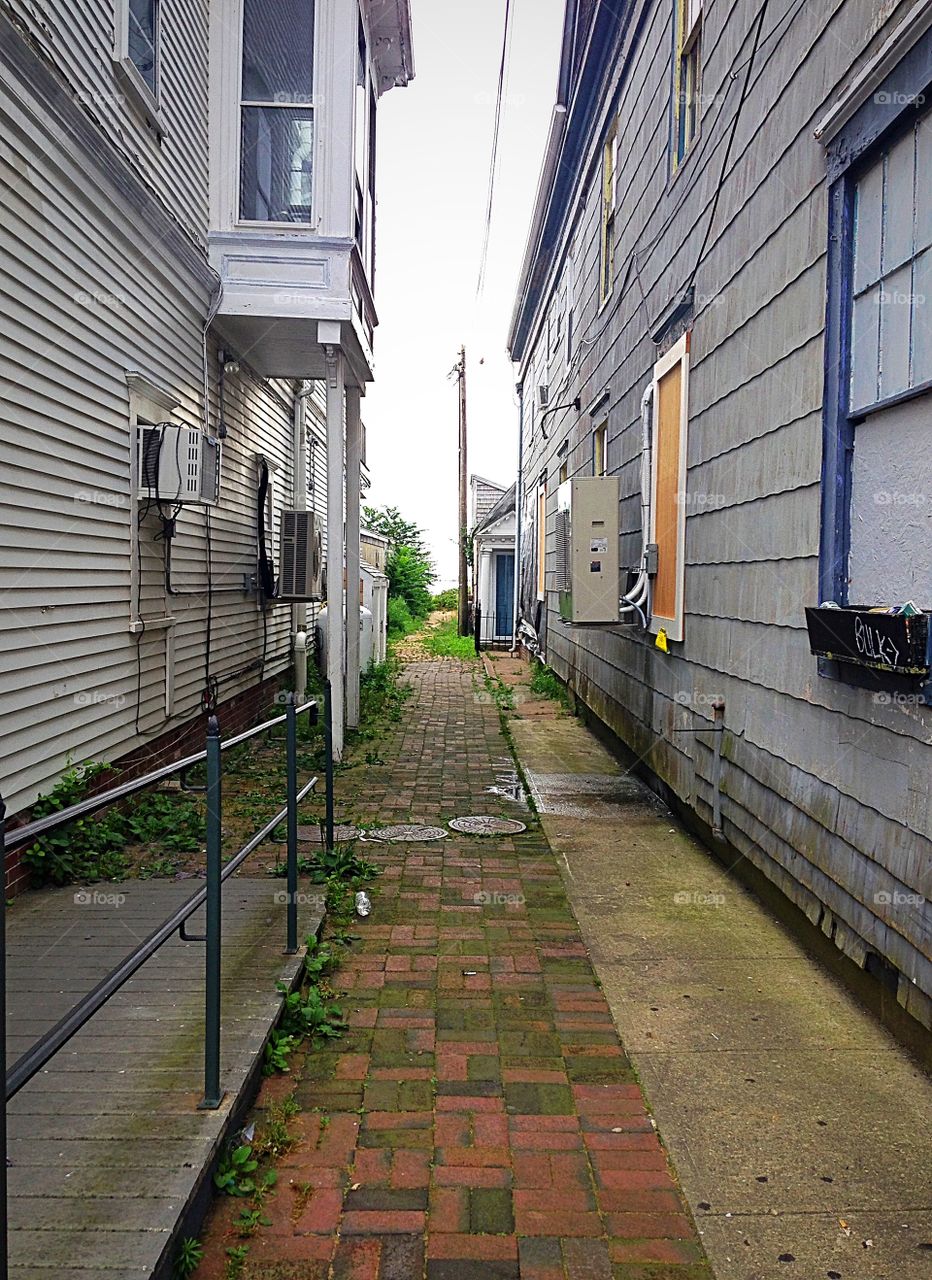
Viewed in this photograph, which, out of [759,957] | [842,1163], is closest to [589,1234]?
[842,1163]

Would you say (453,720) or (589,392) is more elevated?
(589,392)

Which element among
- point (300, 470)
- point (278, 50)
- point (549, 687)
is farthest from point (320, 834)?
point (549, 687)

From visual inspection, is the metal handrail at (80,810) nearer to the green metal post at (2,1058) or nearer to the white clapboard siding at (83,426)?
the green metal post at (2,1058)

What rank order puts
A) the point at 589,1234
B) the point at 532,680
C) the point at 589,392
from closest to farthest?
1. the point at 589,1234
2. the point at 589,392
3. the point at 532,680

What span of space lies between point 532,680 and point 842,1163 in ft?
41.0

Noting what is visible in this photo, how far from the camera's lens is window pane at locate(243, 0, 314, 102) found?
26.9 feet

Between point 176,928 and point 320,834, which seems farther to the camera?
point 320,834

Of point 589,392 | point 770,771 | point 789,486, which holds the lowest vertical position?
point 770,771

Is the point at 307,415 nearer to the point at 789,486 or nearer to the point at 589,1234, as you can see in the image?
the point at 789,486

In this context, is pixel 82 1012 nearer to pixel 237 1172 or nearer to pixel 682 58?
pixel 237 1172

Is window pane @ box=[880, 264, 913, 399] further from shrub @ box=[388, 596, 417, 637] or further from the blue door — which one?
shrub @ box=[388, 596, 417, 637]

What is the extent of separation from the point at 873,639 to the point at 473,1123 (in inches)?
74.0

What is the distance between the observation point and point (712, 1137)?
8.71ft

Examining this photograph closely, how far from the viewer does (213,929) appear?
2.66 meters
